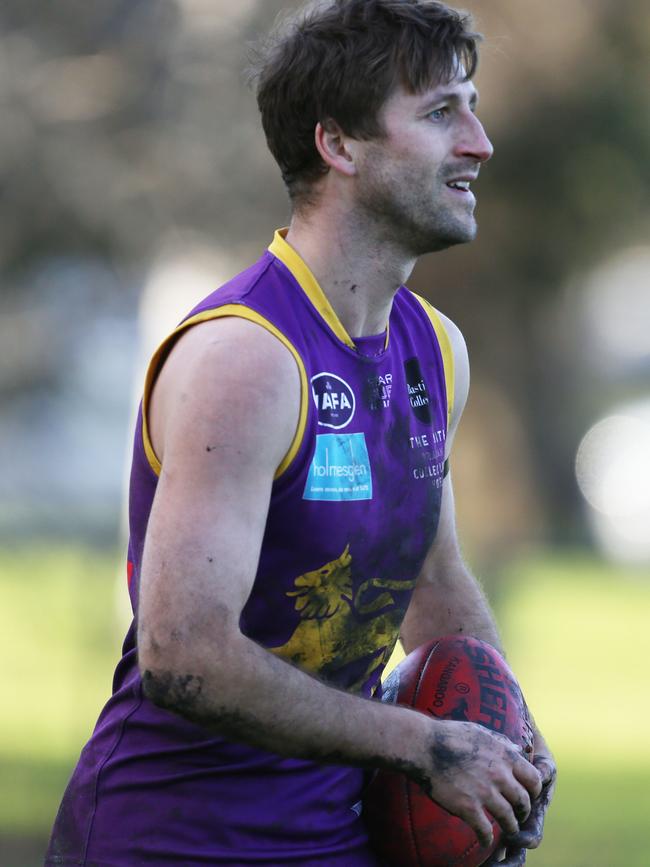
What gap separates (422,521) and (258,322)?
63 centimetres

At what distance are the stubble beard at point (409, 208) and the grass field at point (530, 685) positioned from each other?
480 cm

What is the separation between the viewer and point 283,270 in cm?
317

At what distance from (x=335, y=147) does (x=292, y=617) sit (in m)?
1.09

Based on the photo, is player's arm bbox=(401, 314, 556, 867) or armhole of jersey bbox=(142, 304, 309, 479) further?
player's arm bbox=(401, 314, 556, 867)

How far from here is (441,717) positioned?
3156 mm

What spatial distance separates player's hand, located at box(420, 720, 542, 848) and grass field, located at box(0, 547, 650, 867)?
15.3 feet

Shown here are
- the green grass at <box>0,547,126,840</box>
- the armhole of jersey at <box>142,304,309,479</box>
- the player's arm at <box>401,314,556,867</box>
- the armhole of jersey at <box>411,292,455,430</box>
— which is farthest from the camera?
the green grass at <box>0,547,126,840</box>

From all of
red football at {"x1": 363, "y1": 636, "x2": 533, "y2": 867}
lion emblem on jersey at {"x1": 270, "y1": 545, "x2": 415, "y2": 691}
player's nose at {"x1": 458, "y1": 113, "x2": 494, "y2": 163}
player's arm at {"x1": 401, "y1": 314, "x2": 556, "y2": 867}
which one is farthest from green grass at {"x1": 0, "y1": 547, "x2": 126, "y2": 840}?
player's nose at {"x1": 458, "y1": 113, "x2": 494, "y2": 163}

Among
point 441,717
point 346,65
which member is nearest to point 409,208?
point 346,65

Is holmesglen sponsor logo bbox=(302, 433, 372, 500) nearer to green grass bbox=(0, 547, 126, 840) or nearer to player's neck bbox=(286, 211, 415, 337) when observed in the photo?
player's neck bbox=(286, 211, 415, 337)

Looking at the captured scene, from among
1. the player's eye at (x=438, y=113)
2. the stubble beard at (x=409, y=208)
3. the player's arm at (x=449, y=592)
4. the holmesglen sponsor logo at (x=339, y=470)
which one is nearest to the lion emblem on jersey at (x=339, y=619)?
the holmesglen sponsor logo at (x=339, y=470)

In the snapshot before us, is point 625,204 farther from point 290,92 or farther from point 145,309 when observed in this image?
point 290,92

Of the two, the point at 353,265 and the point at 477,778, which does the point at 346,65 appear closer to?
the point at 353,265

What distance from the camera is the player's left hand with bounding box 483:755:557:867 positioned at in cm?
305
